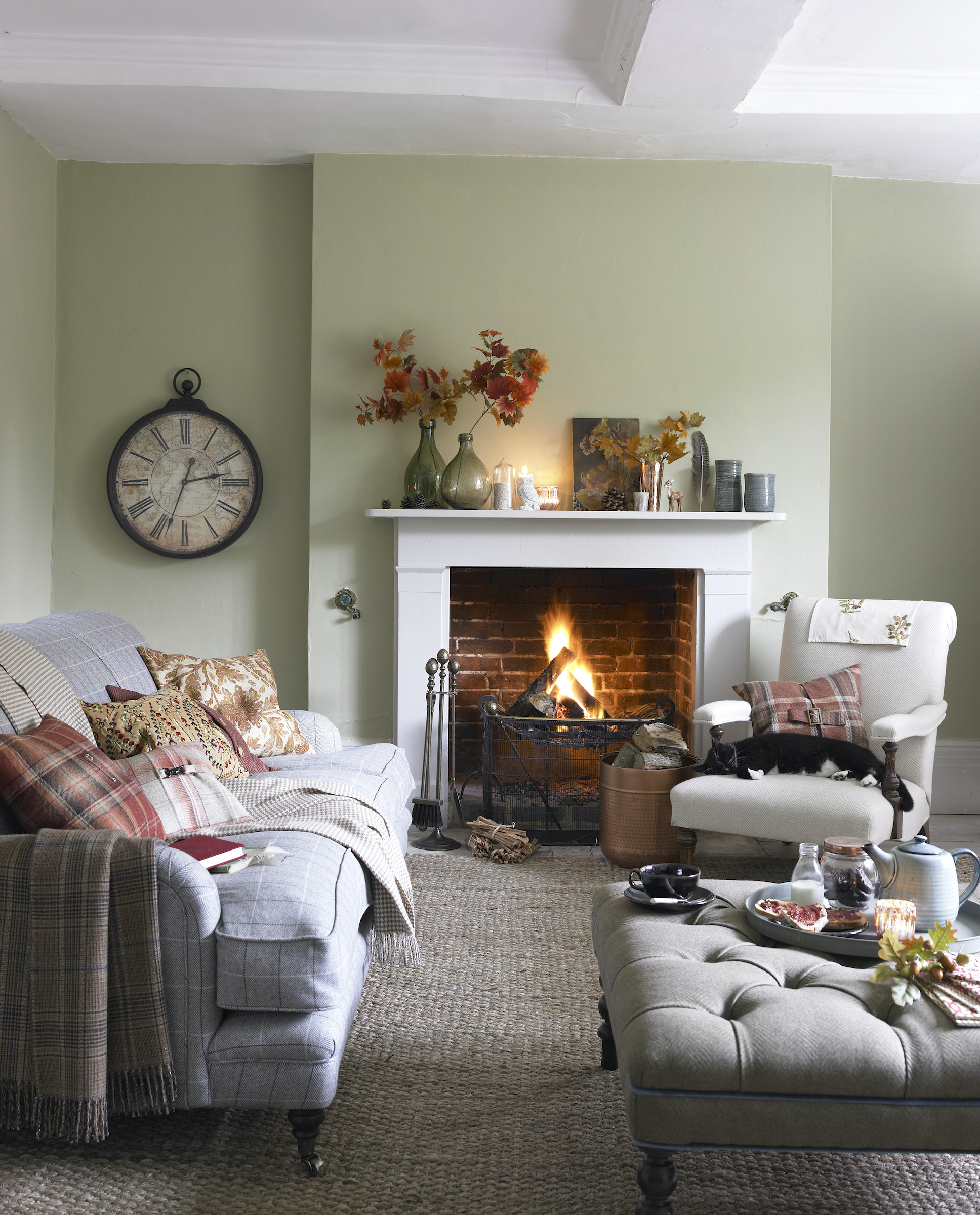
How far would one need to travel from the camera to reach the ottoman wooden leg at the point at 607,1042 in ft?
6.72

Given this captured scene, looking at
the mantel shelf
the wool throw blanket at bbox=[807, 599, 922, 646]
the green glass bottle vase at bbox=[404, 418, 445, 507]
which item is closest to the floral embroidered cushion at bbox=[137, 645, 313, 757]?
the mantel shelf

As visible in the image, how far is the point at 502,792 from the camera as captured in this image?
4.13 metres

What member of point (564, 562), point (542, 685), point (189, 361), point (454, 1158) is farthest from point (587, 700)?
point (454, 1158)

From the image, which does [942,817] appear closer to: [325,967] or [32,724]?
[325,967]

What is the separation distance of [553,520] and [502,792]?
3.75 ft

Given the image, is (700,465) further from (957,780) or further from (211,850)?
(211,850)

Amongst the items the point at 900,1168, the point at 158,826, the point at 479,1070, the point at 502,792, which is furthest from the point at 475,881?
the point at 900,1168

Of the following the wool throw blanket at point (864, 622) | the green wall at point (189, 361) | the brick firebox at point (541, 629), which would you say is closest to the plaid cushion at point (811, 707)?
the wool throw blanket at point (864, 622)

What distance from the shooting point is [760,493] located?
398cm

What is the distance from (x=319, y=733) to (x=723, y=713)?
1398 mm

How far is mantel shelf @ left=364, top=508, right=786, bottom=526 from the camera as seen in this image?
393cm

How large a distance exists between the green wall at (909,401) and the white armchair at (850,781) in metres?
0.69

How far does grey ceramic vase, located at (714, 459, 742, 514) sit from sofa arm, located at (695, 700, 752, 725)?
0.85 meters

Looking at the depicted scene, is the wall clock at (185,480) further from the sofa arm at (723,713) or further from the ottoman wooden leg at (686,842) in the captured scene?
the ottoman wooden leg at (686,842)
